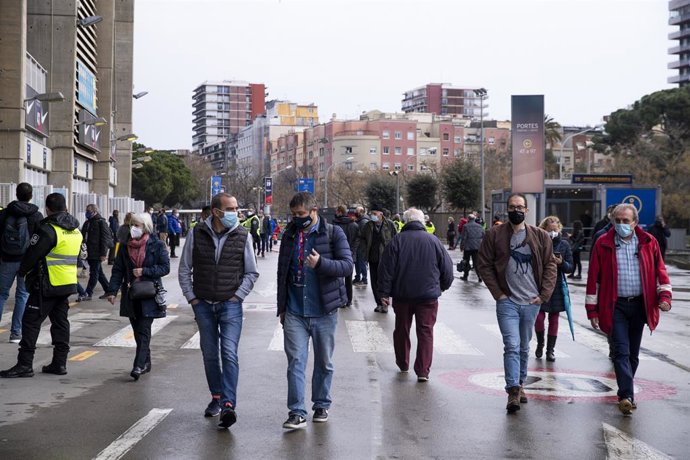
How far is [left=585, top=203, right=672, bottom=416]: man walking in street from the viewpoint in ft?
27.9

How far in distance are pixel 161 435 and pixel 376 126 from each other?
5307 inches

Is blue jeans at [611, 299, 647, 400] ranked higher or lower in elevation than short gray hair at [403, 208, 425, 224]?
lower

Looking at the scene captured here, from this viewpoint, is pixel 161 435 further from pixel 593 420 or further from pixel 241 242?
pixel 593 420

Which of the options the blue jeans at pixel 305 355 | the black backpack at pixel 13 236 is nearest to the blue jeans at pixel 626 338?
the blue jeans at pixel 305 355

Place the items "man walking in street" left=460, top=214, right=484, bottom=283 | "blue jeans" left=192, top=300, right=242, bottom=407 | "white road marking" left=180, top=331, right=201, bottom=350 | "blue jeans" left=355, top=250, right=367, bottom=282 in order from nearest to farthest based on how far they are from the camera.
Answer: "blue jeans" left=192, top=300, right=242, bottom=407 → "white road marking" left=180, top=331, right=201, bottom=350 → "blue jeans" left=355, top=250, right=367, bottom=282 → "man walking in street" left=460, top=214, right=484, bottom=283

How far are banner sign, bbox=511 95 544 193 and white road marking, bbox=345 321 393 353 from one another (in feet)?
67.9

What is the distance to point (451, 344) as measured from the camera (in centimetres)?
1320

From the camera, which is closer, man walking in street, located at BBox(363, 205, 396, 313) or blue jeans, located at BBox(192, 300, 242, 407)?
blue jeans, located at BBox(192, 300, 242, 407)

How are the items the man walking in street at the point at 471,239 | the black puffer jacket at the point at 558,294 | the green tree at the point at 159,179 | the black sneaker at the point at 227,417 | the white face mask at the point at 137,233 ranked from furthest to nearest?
the green tree at the point at 159,179 < the man walking in street at the point at 471,239 < the black puffer jacket at the point at 558,294 < the white face mask at the point at 137,233 < the black sneaker at the point at 227,417

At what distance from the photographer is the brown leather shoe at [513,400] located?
27.4 feet

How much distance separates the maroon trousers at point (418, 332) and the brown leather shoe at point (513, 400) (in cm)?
161

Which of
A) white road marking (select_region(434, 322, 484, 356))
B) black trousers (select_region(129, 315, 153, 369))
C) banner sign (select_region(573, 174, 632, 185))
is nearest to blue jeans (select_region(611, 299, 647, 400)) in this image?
white road marking (select_region(434, 322, 484, 356))

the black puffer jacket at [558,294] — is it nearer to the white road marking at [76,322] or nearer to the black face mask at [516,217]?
the black face mask at [516,217]

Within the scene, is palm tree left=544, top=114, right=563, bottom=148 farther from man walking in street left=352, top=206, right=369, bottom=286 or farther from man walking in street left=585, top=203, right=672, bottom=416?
man walking in street left=585, top=203, right=672, bottom=416
